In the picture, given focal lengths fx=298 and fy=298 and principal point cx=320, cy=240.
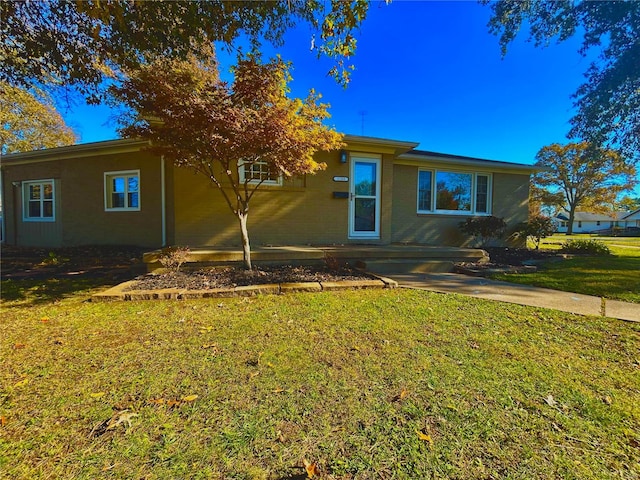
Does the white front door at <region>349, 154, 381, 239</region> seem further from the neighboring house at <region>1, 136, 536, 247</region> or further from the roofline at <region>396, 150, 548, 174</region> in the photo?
the roofline at <region>396, 150, 548, 174</region>

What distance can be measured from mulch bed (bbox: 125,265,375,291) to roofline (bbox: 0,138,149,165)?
490cm

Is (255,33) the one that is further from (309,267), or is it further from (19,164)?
(19,164)

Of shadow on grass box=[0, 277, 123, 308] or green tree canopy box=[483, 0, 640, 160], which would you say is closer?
shadow on grass box=[0, 277, 123, 308]

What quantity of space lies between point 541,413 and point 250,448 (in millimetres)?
1857

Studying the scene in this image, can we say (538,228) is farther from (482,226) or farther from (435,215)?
(435,215)

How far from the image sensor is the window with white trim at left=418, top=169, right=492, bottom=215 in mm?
10219

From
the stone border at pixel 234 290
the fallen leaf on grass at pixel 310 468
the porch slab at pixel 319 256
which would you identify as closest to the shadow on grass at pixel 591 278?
the porch slab at pixel 319 256

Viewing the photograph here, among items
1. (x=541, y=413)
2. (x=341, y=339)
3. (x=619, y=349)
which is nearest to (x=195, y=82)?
(x=341, y=339)

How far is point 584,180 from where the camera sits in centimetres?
3231

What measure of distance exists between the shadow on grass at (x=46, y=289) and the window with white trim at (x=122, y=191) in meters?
4.05

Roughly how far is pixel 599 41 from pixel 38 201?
63.2ft

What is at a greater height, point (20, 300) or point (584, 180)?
point (584, 180)

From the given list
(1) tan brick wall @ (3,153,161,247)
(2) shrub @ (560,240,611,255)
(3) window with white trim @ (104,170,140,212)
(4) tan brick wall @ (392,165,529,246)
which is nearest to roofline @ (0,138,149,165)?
(1) tan brick wall @ (3,153,161,247)

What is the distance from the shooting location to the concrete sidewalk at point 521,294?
412cm
